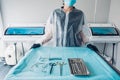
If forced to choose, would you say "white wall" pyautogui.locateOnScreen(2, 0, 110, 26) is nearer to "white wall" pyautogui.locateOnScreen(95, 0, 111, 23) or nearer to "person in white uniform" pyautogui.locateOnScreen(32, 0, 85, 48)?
"white wall" pyautogui.locateOnScreen(95, 0, 111, 23)

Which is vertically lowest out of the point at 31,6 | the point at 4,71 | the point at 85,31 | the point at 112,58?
the point at 4,71

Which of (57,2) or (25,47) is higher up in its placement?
(57,2)

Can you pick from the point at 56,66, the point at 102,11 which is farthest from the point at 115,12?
the point at 56,66

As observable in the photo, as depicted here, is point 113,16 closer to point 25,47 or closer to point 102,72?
point 25,47

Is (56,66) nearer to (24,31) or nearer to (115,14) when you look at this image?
(24,31)

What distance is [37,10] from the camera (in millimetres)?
3275

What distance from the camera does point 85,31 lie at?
84.1 inches

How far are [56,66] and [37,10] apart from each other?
84.2 inches

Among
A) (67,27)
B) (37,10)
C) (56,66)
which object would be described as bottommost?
(56,66)

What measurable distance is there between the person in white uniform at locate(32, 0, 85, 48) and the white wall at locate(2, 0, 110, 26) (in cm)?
123

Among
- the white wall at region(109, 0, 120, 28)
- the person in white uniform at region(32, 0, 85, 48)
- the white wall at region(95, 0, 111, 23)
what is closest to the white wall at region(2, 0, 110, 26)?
the white wall at region(95, 0, 111, 23)

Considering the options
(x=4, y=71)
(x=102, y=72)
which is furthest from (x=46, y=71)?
(x=4, y=71)

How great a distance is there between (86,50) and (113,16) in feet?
5.27

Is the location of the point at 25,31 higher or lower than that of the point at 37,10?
lower
